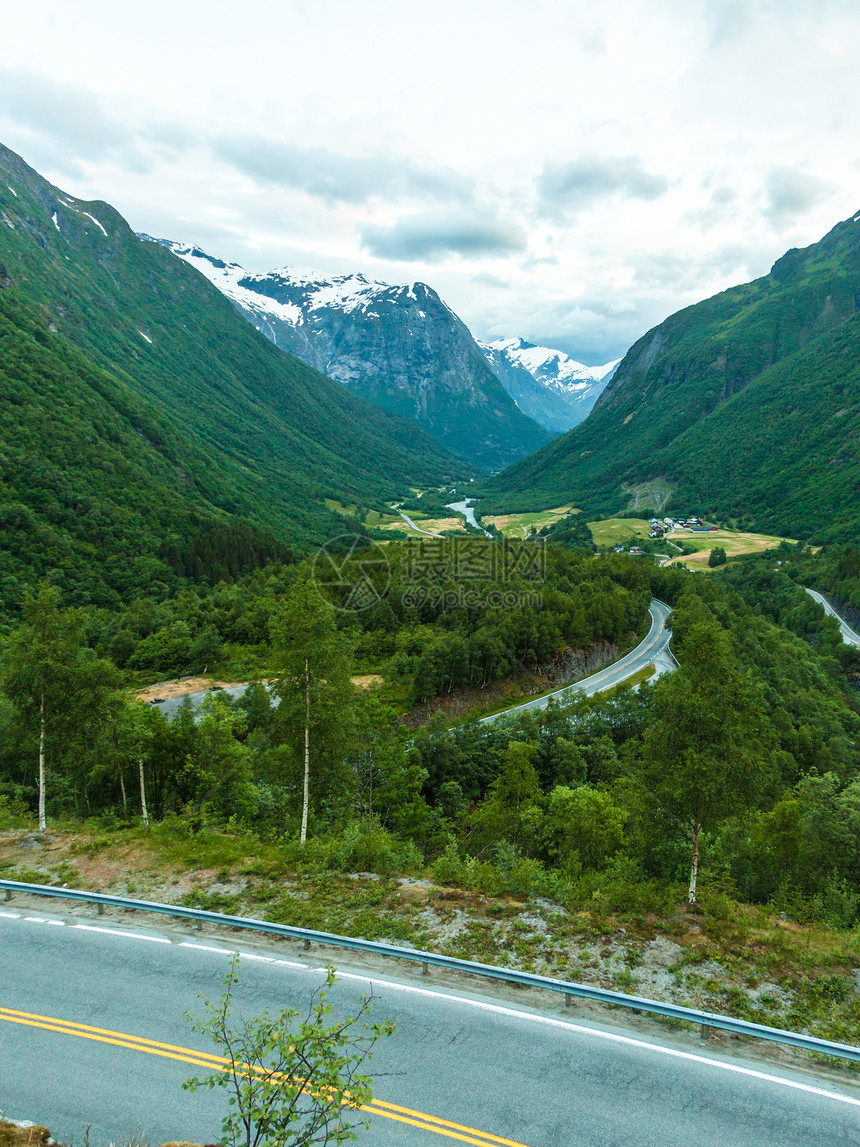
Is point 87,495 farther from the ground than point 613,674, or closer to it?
farther from the ground

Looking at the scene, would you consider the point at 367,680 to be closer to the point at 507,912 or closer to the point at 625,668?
the point at 625,668

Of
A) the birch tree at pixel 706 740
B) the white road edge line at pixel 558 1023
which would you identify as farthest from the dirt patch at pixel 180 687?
the birch tree at pixel 706 740

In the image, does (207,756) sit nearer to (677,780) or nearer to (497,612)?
(677,780)

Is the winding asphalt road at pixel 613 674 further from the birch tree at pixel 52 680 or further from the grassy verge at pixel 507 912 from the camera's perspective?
the grassy verge at pixel 507 912

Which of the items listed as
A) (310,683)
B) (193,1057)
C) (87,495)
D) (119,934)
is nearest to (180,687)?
(310,683)

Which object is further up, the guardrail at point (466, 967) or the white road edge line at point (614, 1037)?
the guardrail at point (466, 967)

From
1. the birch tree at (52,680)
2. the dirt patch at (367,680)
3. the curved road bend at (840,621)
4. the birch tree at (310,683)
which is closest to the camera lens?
the birch tree at (52,680)

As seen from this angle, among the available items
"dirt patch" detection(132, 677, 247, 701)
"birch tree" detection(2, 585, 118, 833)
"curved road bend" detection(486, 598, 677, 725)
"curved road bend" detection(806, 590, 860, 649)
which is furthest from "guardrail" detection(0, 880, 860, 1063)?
"curved road bend" detection(806, 590, 860, 649)
